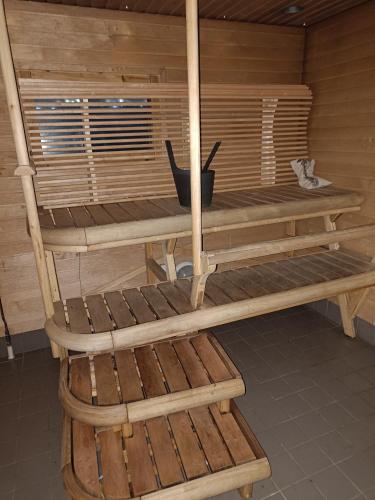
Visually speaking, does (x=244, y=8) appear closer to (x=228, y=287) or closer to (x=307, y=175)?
(x=307, y=175)

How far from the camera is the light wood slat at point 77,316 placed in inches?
91.6

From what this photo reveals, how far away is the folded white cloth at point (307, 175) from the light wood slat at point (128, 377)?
2.49 metres

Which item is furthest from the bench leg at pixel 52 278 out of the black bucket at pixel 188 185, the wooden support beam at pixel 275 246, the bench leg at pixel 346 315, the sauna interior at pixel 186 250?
the bench leg at pixel 346 315

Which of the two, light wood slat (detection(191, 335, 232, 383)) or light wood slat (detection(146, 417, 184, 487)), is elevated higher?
light wood slat (detection(191, 335, 232, 383))

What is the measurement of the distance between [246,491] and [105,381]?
1.06 m

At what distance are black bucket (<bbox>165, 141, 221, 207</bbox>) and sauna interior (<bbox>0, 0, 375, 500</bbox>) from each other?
2 centimetres

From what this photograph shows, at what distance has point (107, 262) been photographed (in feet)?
12.2

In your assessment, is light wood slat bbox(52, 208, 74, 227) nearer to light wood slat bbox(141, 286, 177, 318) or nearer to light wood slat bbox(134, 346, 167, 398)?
light wood slat bbox(141, 286, 177, 318)

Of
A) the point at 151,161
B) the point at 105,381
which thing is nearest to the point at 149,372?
the point at 105,381

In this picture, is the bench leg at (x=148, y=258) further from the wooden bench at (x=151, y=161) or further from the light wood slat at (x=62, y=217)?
the light wood slat at (x=62, y=217)

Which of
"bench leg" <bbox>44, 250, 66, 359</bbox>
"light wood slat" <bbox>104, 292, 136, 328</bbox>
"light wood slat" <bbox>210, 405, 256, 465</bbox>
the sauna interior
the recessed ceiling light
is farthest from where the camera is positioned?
the recessed ceiling light

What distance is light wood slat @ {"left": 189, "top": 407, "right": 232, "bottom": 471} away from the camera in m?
2.02

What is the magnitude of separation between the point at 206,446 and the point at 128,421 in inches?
19.2

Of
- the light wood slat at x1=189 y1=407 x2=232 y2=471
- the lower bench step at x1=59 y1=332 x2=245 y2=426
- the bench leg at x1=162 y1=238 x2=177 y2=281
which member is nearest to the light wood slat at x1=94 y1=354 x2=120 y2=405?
the lower bench step at x1=59 y1=332 x2=245 y2=426
